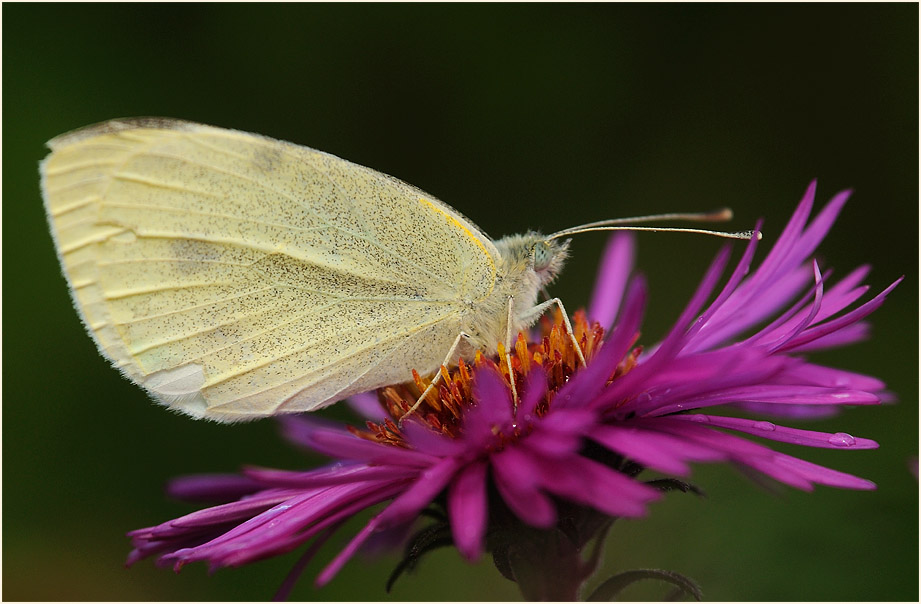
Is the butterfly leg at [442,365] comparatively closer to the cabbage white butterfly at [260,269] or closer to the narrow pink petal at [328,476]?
the cabbage white butterfly at [260,269]

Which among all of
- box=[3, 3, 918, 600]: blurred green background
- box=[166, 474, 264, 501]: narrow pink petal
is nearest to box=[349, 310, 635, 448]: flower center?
box=[166, 474, 264, 501]: narrow pink petal

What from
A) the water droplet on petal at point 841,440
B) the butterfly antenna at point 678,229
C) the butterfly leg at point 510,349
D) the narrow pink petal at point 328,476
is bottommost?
the narrow pink petal at point 328,476

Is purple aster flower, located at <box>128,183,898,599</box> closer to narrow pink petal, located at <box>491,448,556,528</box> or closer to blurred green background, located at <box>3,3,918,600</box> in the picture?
narrow pink petal, located at <box>491,448,556,528</box>

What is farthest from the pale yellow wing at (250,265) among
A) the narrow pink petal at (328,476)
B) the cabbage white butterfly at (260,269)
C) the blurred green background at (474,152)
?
the blurred green background at (474,152)

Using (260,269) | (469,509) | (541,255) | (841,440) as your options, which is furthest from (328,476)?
(841,440)

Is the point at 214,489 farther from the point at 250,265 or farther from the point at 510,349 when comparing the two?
the point at 510,349
